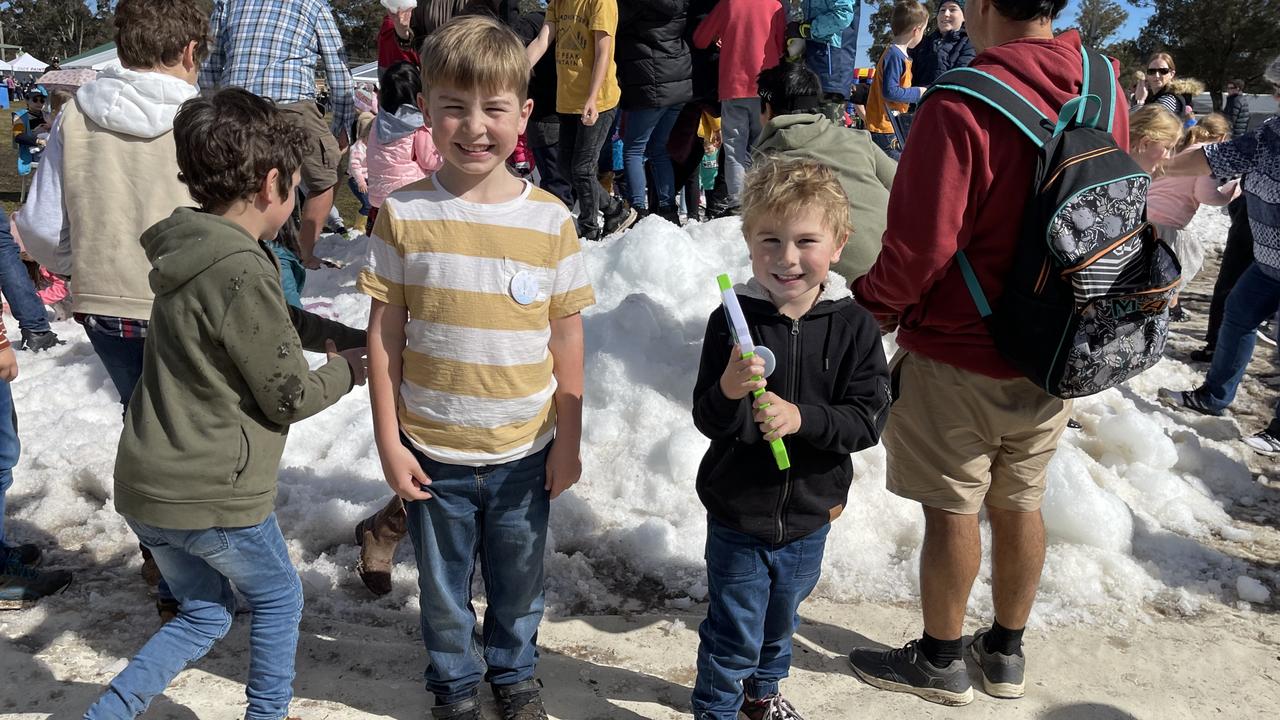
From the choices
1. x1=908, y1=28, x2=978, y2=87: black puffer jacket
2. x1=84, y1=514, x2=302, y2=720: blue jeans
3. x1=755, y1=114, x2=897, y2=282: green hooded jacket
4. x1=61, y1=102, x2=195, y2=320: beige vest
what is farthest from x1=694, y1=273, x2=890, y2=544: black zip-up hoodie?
x1=908, y1=28, x2=978, y2=87: black puffer jacket

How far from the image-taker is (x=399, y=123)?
5676 mm

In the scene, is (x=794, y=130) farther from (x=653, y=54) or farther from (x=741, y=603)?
(x=741, y=603)

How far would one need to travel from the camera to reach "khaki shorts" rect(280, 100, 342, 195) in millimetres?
4969

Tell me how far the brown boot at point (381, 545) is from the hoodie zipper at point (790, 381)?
1.44 meters

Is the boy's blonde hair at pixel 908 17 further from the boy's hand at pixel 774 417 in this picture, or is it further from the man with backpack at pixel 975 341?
the boy's hand at pixel 774 417

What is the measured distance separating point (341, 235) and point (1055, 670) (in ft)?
24.1

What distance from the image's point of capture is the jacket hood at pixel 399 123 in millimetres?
5656

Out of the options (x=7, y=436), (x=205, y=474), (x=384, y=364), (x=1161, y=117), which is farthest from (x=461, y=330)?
(x=1161, y=117)

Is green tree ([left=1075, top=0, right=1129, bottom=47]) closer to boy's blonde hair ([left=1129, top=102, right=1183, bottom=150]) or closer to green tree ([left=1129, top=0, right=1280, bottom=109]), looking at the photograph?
green tree ([left=1129, top=0, right=1280, bottom=109])

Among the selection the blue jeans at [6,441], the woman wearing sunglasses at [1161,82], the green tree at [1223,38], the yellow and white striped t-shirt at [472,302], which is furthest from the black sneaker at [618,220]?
the green tree at [1223,38]

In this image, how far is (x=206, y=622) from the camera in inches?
89.4

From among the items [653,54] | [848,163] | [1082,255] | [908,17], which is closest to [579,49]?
[653,54]

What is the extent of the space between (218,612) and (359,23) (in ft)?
198

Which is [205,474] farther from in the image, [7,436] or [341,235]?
[341,235]
